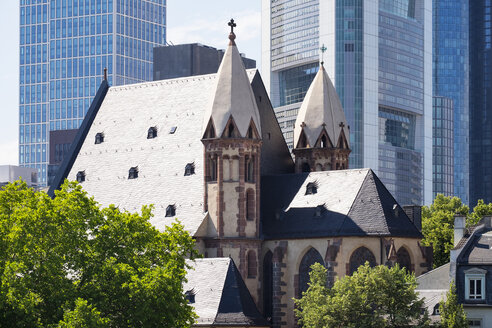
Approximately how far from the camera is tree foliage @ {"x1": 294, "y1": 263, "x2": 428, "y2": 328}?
9825 centimetres

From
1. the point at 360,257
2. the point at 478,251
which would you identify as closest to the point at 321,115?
the point at 360,257

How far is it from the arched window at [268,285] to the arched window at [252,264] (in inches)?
48.5

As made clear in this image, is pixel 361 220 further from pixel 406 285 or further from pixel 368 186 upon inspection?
pixel 406 285

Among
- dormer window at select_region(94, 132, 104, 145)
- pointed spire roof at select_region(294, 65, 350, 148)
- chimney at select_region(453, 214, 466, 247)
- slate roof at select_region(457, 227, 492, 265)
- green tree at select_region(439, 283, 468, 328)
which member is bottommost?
green tree at select_region(439, 283, 468, 328)

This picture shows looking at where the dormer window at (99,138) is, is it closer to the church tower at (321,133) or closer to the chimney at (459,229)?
the church tower at (321,133)

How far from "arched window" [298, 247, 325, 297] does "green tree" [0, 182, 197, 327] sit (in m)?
29.1

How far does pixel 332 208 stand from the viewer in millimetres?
114438

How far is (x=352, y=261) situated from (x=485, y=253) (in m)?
14.5

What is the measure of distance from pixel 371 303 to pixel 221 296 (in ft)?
36.3

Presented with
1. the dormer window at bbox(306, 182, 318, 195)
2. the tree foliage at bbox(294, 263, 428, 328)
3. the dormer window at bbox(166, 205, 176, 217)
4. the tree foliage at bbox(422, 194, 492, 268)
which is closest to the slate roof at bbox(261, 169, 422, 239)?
the dormer window at bbox(306, 182, 318, 195)

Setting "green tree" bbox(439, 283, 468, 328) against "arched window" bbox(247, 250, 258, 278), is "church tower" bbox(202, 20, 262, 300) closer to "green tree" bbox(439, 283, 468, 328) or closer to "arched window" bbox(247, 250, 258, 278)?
"arched window" bbox(247, 250, 258, 278)

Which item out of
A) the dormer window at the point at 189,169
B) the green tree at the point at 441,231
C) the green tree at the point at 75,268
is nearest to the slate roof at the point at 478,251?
the green tree at the point at 75,268

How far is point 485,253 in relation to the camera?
332 feet

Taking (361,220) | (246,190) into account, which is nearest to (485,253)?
(361,220)
